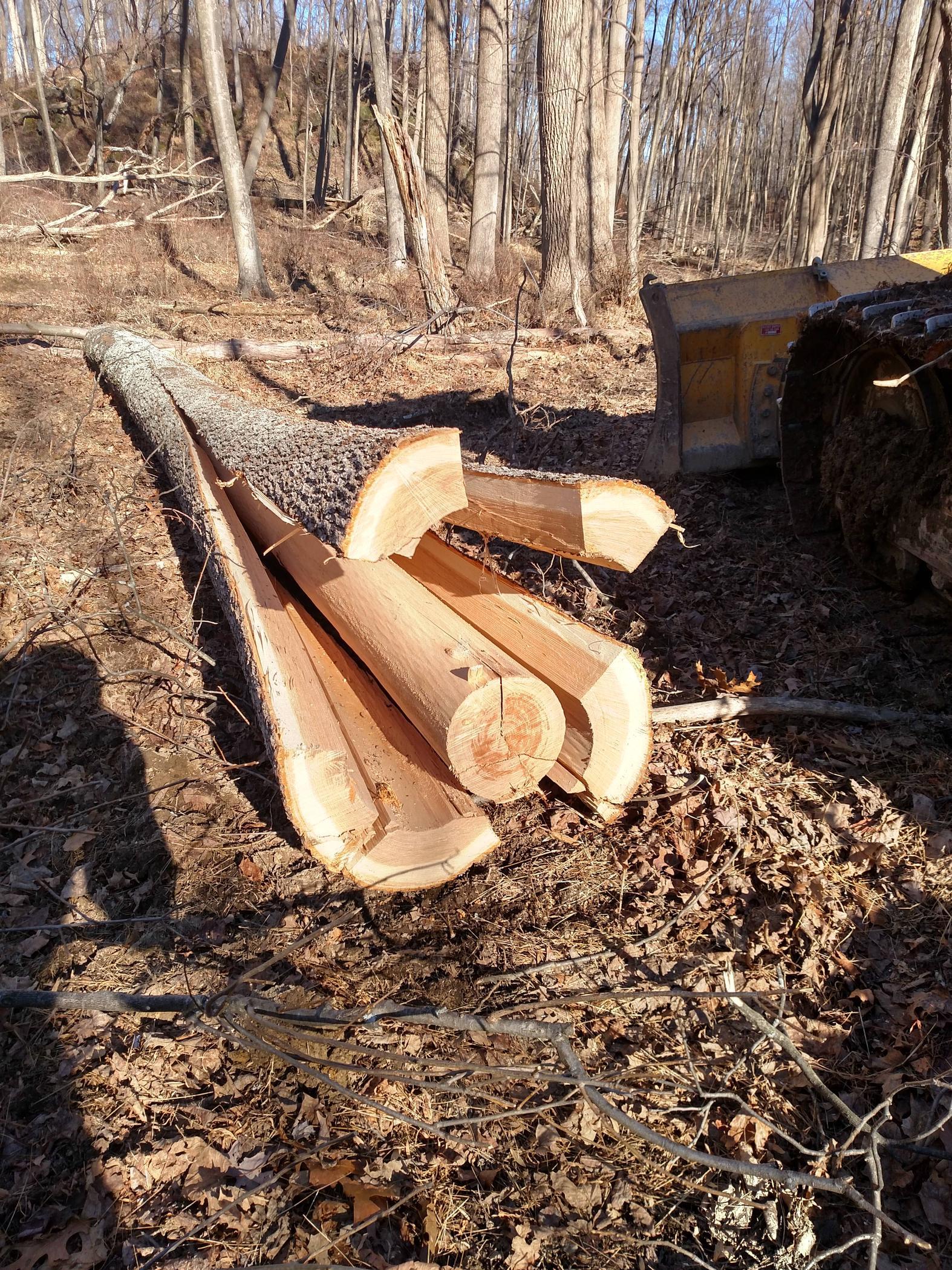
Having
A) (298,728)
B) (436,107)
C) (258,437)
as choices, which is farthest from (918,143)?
(298,728)

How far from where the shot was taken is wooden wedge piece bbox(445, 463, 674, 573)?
8.74 feet

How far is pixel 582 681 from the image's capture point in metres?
2.91

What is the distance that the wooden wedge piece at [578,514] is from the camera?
2664mm

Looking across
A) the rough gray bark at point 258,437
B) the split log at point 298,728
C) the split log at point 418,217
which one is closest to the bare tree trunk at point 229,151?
the split log at point 418,217

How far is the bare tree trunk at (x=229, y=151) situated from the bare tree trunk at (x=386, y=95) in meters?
2.51

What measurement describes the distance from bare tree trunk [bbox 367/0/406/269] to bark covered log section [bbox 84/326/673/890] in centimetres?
1247

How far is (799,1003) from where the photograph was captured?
2.56 meters

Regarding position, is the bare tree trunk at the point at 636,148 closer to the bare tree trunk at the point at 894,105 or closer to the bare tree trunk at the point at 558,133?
the bare tree trunk at the point at 558,133

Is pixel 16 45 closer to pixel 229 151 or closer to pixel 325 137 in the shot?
pixel 325 137


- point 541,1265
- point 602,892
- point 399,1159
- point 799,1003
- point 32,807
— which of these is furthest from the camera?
point 32,807

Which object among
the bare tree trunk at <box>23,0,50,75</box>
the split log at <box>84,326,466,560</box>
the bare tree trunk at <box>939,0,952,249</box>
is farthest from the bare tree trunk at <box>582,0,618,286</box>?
the bare tree trunk at <box>23,0,50,75</box>

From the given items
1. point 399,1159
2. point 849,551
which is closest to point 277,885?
point 399,1159

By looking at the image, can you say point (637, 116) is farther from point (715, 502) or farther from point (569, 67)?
point (715, 502)

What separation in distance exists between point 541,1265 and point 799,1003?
1.14 meters
